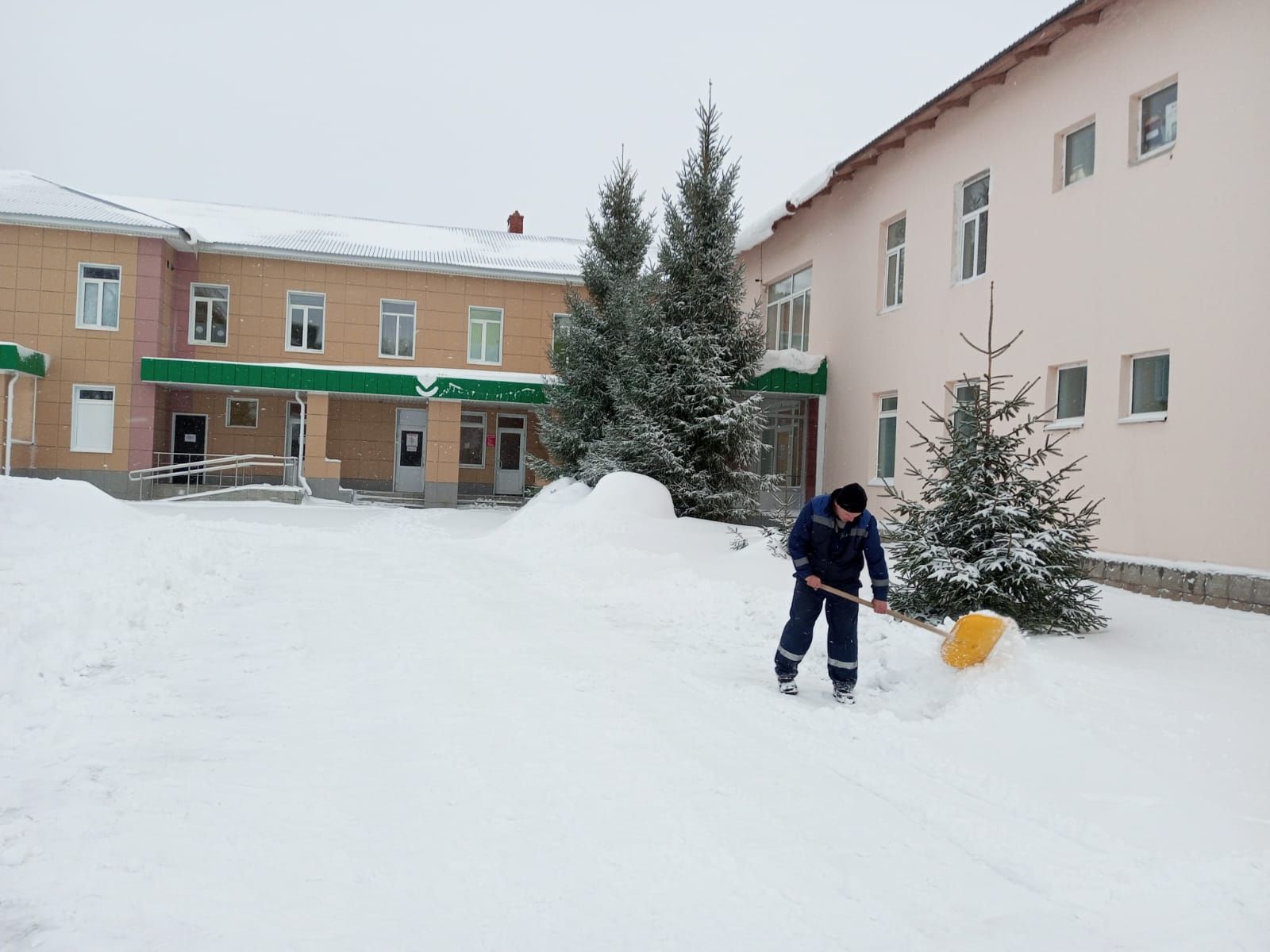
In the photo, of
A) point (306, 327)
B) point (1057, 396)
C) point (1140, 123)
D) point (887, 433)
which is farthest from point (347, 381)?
point (1140, 123)

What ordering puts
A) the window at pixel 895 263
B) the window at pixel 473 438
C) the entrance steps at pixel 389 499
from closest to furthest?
the window at pixel 895 263 < the entrance steps at pixel 389 499 < the window at pixel 473 438

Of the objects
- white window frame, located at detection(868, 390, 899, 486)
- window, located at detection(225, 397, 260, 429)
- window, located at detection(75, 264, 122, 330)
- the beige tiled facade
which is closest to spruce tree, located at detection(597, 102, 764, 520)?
white window frame, located at detection(868, 390, 899, 486)

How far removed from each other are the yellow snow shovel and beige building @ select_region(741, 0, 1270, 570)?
5017 mm

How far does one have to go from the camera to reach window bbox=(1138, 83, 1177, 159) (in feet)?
35.6

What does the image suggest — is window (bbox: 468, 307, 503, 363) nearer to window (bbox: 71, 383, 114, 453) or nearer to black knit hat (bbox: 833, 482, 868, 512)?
window (bbox: 71, 383, 114, 453)

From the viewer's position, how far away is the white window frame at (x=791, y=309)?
69.4 ft

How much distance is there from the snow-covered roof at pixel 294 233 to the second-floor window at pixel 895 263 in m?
12.2

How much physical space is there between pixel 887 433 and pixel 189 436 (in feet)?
66.3

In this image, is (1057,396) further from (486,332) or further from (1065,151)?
(486,332)

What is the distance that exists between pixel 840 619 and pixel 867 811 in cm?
241

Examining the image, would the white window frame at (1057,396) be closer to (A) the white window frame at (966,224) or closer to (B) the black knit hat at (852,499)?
(A) the white window frame at (966,224)

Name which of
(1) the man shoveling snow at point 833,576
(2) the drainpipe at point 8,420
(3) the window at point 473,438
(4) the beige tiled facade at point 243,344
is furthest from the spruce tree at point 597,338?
(2) the drainpipe at point 8,420

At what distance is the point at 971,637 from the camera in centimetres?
614

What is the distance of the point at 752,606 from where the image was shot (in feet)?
29.8
